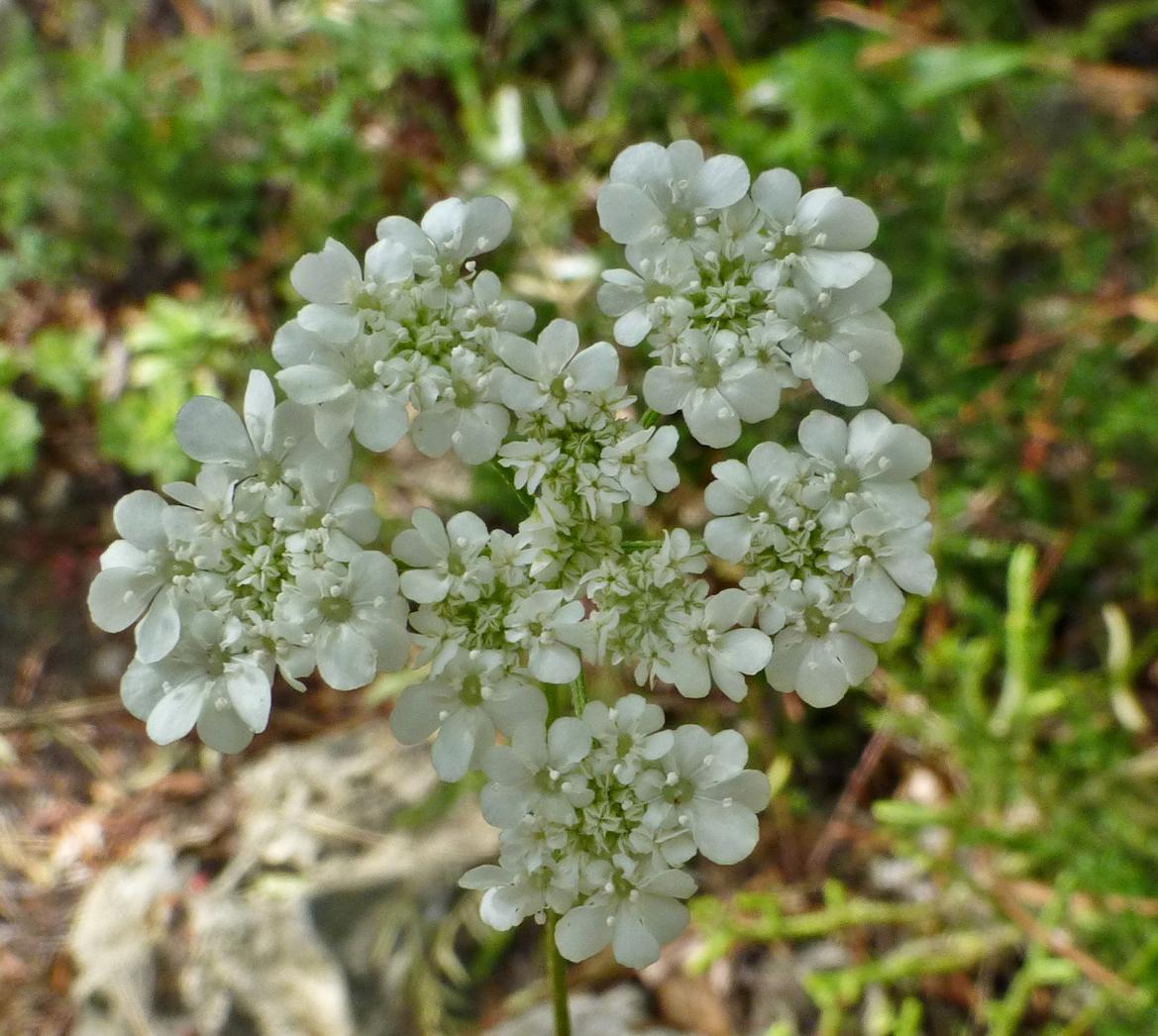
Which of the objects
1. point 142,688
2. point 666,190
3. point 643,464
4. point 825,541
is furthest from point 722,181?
point 142,688

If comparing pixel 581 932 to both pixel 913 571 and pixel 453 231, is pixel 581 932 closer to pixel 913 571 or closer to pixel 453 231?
pixel 913 571

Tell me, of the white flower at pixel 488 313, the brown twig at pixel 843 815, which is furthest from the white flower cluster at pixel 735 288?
the brown twig at pixel 843 815

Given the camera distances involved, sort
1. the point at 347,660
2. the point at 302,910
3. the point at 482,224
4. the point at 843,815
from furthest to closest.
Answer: the point at 843,815, the point at 302,910, the point at 482,224, the point at 347,660

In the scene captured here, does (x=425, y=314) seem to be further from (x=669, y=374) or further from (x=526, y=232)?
(x=526, y=232)

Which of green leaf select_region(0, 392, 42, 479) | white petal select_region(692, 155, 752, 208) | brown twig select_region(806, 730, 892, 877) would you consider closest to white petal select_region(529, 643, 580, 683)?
white petal select_region(692, 155, 752, 208)

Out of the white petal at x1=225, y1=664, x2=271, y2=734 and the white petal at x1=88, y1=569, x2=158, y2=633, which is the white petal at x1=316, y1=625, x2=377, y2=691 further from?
the white petal at x1=88, y1=569, x2=158, y2=633

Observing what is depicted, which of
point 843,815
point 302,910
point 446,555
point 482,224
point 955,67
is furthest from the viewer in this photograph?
point 955,67

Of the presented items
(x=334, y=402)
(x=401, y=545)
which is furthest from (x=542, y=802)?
(x=334, y=402)
